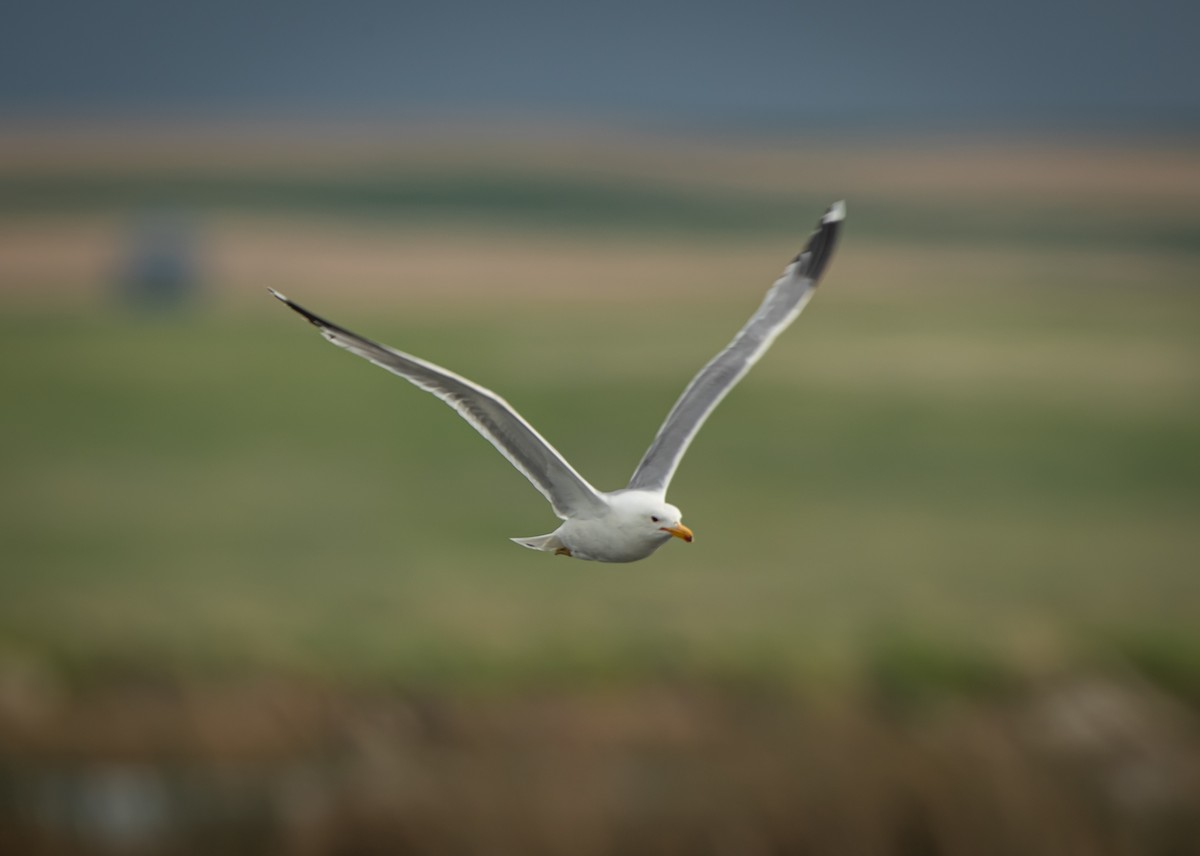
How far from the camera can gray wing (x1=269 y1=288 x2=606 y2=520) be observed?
7668 millimetres

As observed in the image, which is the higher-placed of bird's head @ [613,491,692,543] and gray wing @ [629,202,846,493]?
gray wing @ [629,202,846,493]

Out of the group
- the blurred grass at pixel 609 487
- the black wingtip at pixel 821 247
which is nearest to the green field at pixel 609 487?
the blurred grass at pixel 609 487

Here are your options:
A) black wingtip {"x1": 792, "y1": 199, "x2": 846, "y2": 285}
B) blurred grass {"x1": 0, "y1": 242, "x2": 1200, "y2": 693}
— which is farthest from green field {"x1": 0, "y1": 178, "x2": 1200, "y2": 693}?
black wingtip {"x1": 792, "y1": 199, "x2": 846, "y2": 285}

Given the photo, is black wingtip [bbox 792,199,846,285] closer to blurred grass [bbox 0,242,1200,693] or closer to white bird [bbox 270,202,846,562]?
white bird [bbox 270,202,846,562]

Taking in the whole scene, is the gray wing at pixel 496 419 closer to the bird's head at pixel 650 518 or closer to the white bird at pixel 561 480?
the white bird at pixel 561 480

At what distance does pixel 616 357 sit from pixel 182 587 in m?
27.9

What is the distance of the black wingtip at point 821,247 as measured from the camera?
1079cm

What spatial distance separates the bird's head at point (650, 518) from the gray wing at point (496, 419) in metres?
0.13

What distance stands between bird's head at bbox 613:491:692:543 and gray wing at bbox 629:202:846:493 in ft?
1.87

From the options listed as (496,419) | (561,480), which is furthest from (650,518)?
(496,419)

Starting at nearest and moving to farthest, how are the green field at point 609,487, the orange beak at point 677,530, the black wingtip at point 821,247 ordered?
the orange beak at point 677,530, the black wingtip at point 821,247, the green field at point 609,487

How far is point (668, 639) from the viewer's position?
103 ft

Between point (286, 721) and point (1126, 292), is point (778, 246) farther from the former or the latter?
point (286, 721)

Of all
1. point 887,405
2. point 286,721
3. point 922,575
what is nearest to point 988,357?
point 887,405
